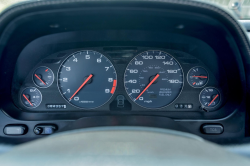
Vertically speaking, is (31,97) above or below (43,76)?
below

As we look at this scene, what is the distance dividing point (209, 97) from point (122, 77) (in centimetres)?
116

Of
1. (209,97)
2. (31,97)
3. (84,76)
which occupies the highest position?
(84,76)

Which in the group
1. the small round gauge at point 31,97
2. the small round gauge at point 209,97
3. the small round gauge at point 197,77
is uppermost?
the small round gauge at point 197,77

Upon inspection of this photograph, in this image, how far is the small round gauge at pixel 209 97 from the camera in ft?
9.23

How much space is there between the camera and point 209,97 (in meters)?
2.82

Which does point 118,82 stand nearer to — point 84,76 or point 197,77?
point 84,76

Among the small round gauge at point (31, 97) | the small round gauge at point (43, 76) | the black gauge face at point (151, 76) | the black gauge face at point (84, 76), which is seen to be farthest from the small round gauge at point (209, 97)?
the small round gauge at point (31, 97)

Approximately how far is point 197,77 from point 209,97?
0.98 feet

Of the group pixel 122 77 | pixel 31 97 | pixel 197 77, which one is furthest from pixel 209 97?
pixel 31 97

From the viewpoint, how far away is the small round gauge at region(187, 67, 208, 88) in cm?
285

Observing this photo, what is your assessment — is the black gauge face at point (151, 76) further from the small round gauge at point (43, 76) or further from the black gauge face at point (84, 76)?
the small round gauge at point (43, 76)

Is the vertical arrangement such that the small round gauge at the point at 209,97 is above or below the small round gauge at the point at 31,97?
below

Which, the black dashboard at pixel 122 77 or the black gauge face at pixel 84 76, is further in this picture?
the black gauge face at pixel 84 76

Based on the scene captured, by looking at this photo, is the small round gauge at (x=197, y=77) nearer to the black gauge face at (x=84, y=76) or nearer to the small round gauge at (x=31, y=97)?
the black gauge face at (x=84, y=76)
